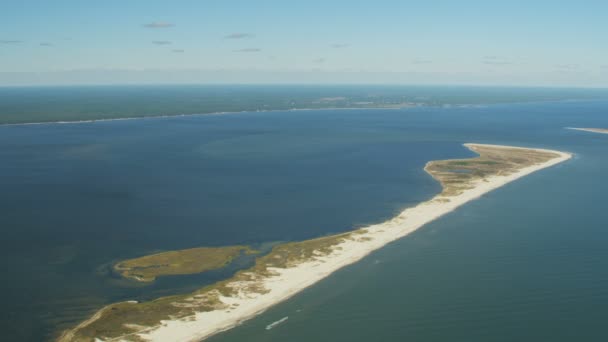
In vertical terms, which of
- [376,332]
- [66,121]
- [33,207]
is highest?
[66,121]

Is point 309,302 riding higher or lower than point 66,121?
lower

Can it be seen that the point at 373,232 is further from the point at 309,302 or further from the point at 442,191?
the point at 442,191

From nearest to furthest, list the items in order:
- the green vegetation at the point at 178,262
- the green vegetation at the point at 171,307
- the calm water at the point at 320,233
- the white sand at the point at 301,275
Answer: the green vegetation at the point at 171,307, the white sand at the point at 301,275, the calm water at the point at 320,233, the green vegetation at the point at 178,262

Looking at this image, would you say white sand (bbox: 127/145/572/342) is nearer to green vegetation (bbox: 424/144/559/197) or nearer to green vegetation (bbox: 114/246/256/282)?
green vegetation (bbox: 114/246/256/282)

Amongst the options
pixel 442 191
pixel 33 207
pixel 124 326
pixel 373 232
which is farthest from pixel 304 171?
pixel 124 326

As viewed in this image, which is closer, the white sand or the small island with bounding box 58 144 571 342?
the small island with bounding box 58 144 571 342

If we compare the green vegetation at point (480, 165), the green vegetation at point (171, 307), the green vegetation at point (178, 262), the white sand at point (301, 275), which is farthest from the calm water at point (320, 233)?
the green vegetation at point (480, 165)

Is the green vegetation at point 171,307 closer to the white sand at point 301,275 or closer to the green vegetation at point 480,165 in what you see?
the white sand at point 301,275

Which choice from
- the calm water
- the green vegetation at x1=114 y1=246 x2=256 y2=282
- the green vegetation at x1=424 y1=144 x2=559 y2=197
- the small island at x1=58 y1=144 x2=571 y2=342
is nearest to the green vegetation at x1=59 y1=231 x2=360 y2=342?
the small island at x1=58 y1=144 x2=571 y2=342
